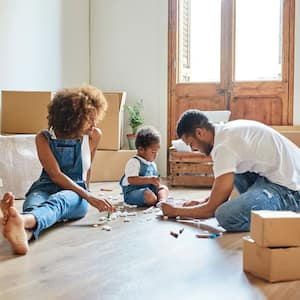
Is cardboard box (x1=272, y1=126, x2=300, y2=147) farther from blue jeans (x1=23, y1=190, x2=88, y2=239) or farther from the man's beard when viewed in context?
blue jeans (x1=23, y1=190, x2=88, y2=239)

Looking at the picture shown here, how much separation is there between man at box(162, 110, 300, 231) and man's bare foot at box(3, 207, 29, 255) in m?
0.95

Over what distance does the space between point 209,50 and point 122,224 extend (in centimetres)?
285

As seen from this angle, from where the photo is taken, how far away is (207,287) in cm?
174

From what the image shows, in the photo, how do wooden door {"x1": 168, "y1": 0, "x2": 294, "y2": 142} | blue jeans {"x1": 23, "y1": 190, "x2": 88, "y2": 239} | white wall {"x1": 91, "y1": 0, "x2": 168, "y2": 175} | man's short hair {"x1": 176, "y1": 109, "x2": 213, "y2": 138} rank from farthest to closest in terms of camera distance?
white wall {"x1": 91, "y1": 0, "x2": 168, "y2": 175} → wooden door {"x1": 168, "y1": 0, "x2": 294, "y2": 142} → man's short hair {"x1": 176, "y1": 109, "x2": 213, "y2": 138} → blue jeans {"x1": 23, "y1": 190, "x2": 88, "y2": 239}


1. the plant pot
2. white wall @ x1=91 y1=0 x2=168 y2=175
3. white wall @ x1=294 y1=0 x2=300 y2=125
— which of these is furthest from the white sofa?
white wall @ x1=294 y1=0 x2=300 y2=125

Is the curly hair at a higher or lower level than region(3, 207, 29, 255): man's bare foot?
higher

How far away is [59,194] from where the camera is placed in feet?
8.56

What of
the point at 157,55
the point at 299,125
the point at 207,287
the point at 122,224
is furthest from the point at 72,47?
the point at 207,287

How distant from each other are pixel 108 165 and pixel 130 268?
9.29 feet

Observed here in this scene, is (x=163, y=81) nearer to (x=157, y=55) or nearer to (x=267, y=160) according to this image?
(x=157, y=55)

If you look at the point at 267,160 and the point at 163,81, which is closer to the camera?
the point at 267,160

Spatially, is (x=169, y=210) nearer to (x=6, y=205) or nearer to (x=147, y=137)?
(x=147, y=137)

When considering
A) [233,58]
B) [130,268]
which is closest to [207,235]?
[130,268]

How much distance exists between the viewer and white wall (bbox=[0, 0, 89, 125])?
4.47m
